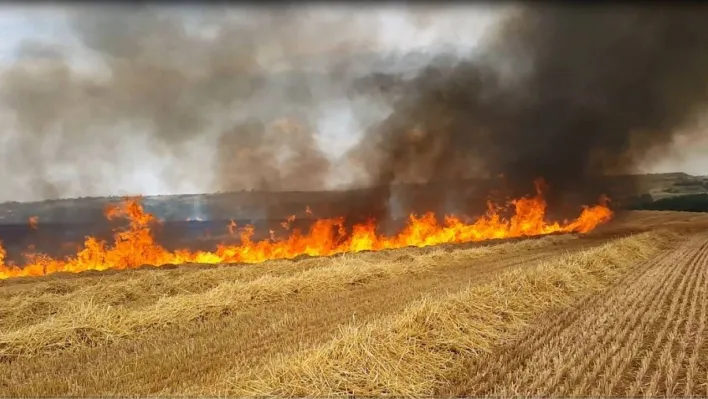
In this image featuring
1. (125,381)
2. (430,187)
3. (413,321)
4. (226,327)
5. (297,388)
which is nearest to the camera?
(297,388)

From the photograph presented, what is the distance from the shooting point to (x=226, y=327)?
8328 mm

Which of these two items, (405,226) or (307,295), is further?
(405,226)

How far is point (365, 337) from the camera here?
603cm

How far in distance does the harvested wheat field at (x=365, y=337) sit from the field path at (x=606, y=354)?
2cm

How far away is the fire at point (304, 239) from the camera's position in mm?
20795

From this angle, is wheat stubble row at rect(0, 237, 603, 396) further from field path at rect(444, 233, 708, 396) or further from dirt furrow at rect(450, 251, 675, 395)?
field path at rect(444, 233, 708, 396)

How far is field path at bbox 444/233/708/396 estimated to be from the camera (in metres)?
5.20

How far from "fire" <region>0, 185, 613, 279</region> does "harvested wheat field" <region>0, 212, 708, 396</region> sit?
321 inches

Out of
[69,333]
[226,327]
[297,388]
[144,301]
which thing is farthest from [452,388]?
[144,301]

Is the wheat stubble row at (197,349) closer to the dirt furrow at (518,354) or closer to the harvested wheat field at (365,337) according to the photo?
the harvested wheat field at (365,337)

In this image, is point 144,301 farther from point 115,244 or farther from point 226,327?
point 115,244

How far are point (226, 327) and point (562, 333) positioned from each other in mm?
5110

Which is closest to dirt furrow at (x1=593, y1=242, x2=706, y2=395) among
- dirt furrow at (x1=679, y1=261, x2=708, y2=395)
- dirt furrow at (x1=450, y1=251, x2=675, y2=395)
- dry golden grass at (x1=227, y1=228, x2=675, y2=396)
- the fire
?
dirt furrow at (x1=679, y1=261, x2=708, y2=395)

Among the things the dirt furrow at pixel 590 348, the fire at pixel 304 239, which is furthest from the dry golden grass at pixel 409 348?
the fire at pixel 304 239
